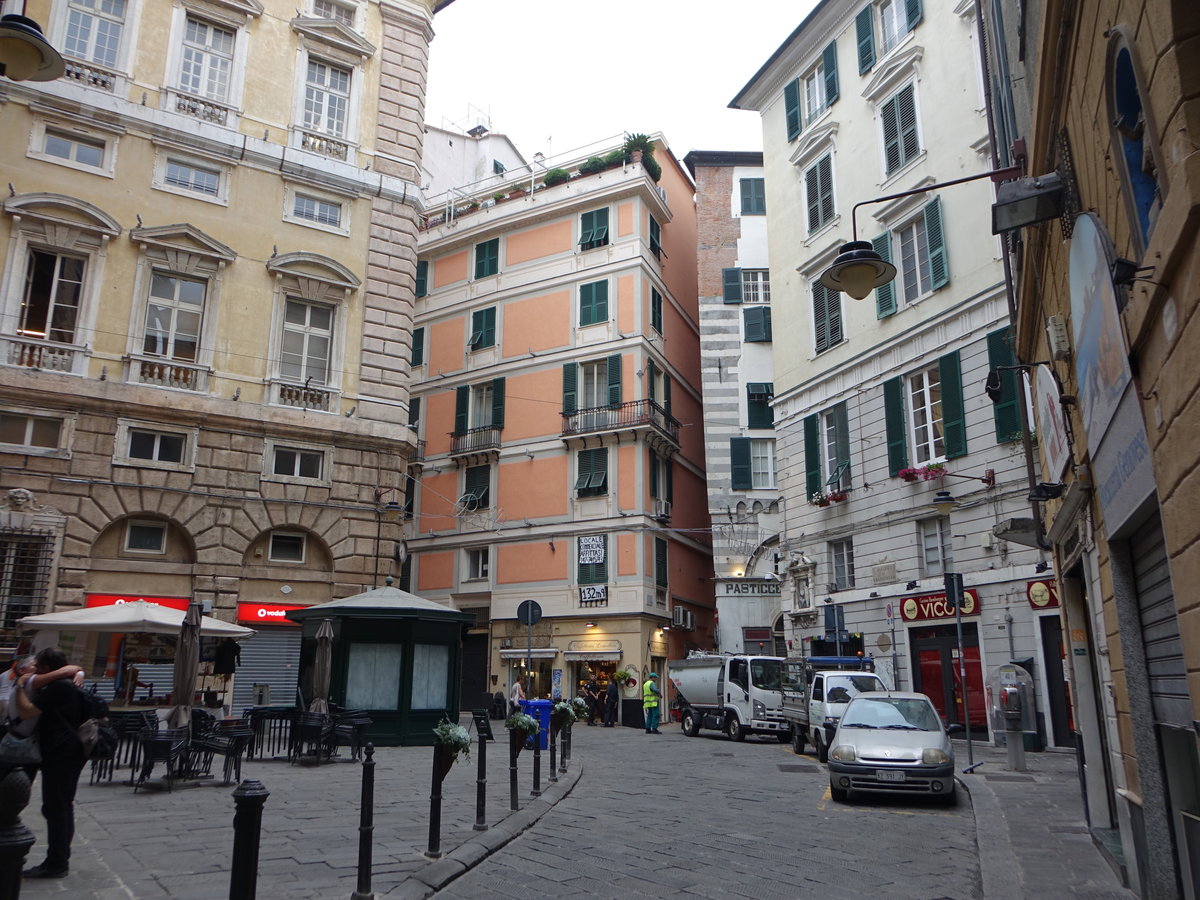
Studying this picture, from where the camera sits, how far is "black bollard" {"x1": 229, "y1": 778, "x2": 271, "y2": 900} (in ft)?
15.2

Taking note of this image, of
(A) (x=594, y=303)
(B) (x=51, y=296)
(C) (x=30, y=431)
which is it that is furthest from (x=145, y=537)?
(A) (x=594, y=303)

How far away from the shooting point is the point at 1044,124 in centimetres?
737

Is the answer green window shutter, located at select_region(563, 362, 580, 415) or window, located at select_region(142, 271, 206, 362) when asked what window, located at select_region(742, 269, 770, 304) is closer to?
green window shutter, located at select_region(563, 362, 580, 415)

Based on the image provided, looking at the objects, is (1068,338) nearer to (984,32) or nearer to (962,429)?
(984,32)

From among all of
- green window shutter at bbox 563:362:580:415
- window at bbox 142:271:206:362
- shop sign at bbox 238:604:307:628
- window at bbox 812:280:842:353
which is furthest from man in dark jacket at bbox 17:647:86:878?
green window shutter at bbox 563:362:580:415

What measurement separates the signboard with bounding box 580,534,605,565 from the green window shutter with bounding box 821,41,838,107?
1545 cm

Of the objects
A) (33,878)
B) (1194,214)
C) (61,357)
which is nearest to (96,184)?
(61,357)

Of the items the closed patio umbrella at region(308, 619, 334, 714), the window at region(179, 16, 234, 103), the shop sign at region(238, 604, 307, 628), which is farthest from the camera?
the window at region(179, 16, 234, 103)

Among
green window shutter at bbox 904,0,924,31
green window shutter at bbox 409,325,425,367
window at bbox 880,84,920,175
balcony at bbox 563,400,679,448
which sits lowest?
balcony at bbox 563,400,679,448

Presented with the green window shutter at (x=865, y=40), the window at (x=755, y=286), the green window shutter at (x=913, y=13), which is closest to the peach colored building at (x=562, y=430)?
the window at (x=755, y=286)

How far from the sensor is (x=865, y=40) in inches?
1003

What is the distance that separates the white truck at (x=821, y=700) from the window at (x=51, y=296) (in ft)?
55.5

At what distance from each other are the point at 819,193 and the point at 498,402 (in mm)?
13812

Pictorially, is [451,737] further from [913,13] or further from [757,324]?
[757,324]
